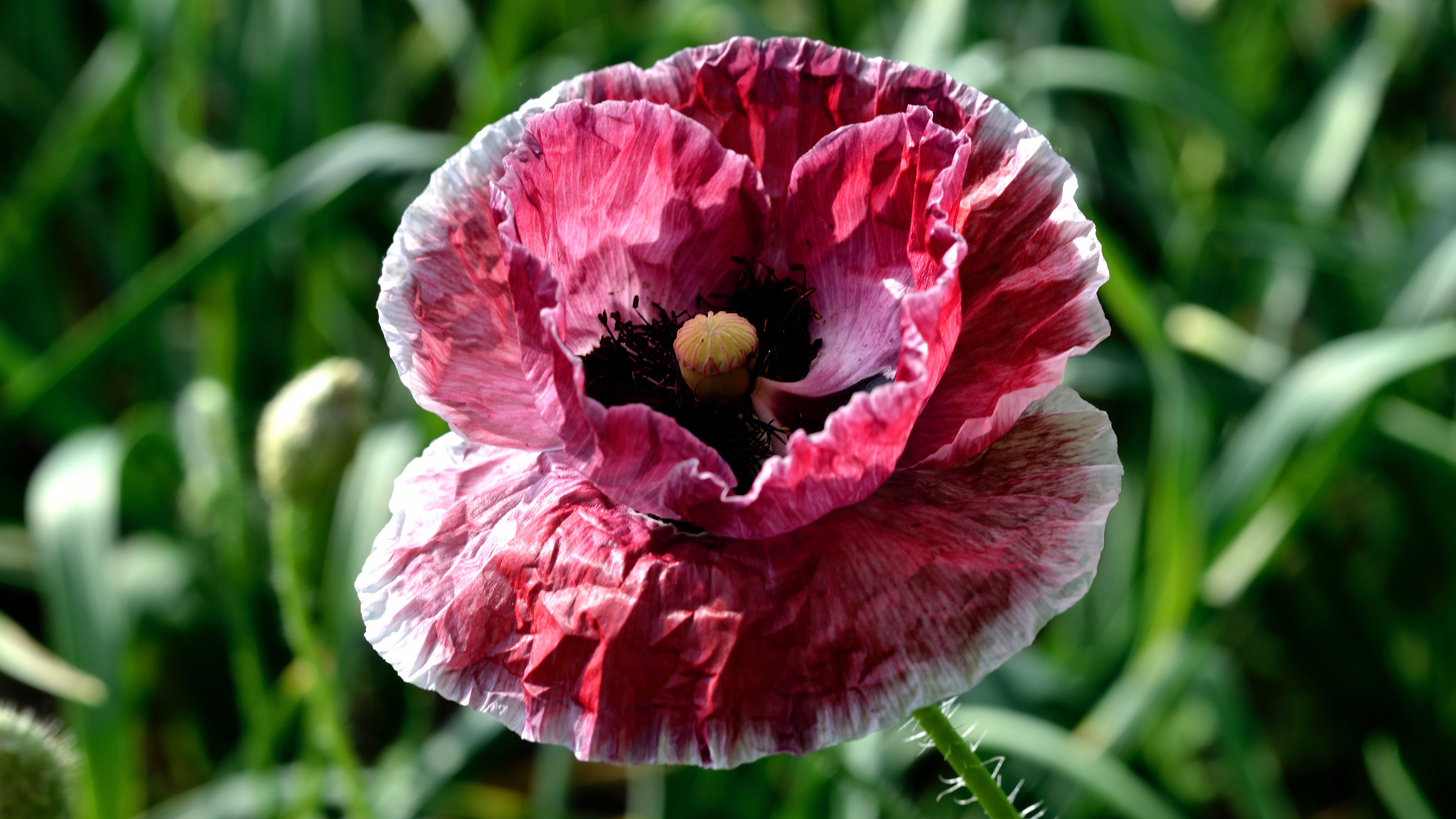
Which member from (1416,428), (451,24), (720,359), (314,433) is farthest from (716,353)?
(451,24)

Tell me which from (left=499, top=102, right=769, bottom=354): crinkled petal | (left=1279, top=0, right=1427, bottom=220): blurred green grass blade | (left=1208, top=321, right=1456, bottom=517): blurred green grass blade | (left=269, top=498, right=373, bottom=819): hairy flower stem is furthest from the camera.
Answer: (left=1279, top=0, right=1427, bottom=220): blurred green grass blade

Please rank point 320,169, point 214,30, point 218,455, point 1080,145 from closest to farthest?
1. point 218,455
2. point 320,169
3. point 1080,145
4. point 214,30

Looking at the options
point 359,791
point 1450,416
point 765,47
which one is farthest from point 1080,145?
point 359,791

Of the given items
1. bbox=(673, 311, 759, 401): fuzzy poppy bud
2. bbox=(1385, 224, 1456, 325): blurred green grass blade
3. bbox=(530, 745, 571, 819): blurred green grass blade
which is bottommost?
bbox=(530, 745, 571, 819): blurred green grass blade

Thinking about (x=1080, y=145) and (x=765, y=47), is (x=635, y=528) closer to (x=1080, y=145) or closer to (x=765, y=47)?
(x=765, y=47)

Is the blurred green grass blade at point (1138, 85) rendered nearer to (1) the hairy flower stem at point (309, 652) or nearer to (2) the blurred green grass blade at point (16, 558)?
(1) the hairy flower stem at point (309, 652)

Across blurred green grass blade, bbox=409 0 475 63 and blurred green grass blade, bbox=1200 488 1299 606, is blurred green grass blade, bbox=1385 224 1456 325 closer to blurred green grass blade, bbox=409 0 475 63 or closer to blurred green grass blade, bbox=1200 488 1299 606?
blurred green grass blade, bbox=1200 488 1299 606

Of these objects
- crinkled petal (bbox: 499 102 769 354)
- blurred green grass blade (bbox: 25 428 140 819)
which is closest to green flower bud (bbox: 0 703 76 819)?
blurred green grass blade (bbox: 25 428 140 819)
